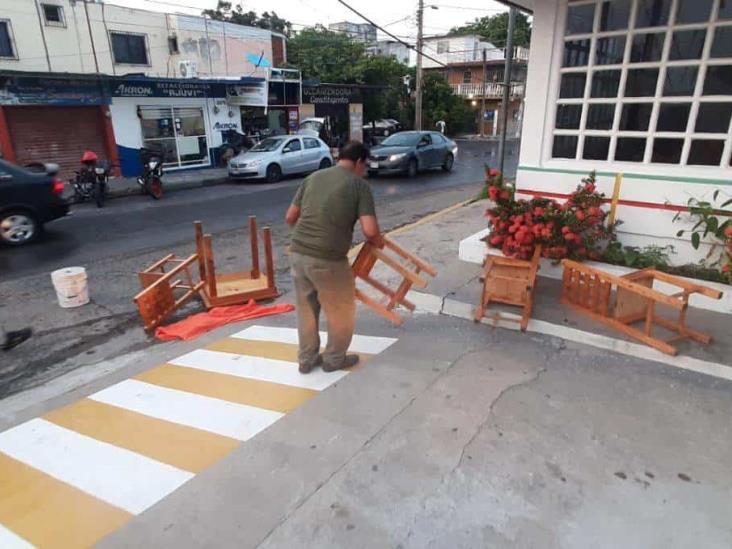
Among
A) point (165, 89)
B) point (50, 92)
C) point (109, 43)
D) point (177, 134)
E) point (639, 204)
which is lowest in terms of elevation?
point (639, 204)

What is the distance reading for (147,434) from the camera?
10.5ft

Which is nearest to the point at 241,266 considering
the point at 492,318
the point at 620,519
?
the point at 492,318

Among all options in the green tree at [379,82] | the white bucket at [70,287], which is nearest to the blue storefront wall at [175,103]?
the green tree at [379,82]

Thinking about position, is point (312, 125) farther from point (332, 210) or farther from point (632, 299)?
point (332, 210)

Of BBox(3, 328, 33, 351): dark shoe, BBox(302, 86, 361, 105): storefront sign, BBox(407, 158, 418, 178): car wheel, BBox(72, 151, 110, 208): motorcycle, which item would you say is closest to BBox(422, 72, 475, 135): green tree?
BBox(302, 86, 361, 105): storefront sign

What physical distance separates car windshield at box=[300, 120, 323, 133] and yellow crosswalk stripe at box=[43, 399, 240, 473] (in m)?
21.0

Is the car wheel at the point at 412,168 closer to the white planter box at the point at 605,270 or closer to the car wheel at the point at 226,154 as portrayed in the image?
the car wheel at the point at 226,154

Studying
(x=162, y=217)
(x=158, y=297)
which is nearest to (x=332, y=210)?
(x=158, y=297)

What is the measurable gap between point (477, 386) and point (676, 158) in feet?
11.6

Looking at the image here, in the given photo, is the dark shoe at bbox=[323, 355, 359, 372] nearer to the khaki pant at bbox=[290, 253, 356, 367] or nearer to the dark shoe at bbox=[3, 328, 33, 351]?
the khaki pant at bbox=[290, 253, 356, 367]

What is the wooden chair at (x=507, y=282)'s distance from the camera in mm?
4530

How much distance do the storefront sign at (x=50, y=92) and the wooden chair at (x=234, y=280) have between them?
13.1 m

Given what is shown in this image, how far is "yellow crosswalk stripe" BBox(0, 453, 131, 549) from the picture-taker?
2.36m

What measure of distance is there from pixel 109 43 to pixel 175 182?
374 inches
